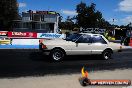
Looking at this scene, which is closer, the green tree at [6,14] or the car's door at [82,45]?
the car's door at [82,45]

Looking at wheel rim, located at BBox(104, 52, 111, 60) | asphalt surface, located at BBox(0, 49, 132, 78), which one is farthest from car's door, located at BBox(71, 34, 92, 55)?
wheel rim, located at BBox(104, 52, 111, 60)

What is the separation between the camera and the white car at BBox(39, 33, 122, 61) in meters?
15.2

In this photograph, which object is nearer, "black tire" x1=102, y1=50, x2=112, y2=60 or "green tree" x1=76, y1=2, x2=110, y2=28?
"black tire" x1=102, y1=50, x2=112, y2=60

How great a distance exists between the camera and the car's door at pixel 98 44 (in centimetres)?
1636

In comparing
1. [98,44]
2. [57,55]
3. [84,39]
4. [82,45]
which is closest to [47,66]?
[57,55]

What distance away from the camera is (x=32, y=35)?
94.3 feet

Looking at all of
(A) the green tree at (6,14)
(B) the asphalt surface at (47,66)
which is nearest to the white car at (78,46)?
(B) the asphalt surface at (47,66)

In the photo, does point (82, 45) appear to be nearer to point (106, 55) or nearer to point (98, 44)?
point (98, 44)

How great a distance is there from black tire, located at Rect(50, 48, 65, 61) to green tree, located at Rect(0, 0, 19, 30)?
174 ft

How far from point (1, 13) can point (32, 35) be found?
146 feet

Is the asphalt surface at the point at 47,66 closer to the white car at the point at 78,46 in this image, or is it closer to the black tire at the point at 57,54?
the black tire at the point at 57,54

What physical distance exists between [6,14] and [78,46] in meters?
58.6

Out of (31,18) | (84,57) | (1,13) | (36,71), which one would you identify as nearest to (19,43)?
Answer: (84,57)

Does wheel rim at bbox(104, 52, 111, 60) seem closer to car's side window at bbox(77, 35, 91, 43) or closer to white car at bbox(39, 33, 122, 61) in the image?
white car at bbox(39, 33, 122, 61)
